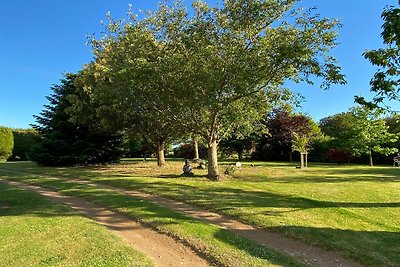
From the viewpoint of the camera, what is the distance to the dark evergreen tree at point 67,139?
24.3m

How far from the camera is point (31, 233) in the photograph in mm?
7918

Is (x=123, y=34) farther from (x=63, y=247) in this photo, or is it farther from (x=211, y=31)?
(x=63, y=247)

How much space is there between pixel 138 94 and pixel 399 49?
39.0 ft

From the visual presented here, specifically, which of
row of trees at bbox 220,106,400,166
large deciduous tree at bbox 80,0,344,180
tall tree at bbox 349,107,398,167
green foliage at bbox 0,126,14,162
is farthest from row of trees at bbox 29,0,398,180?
green foliage at bbox 0,126,14,162

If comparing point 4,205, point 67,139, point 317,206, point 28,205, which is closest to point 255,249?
point 317,206

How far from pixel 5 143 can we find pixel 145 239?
33.5 m

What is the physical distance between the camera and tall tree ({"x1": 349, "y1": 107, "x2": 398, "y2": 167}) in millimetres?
28891

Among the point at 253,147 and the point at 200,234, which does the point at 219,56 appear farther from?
the point at 253,147

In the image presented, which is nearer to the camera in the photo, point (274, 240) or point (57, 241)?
point (57, 241)

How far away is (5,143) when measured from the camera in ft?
116

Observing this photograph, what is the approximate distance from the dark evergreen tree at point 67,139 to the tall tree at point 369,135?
20137 millimetres

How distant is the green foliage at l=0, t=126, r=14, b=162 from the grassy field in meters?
23.2

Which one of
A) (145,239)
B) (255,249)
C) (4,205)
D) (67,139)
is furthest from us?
(67,139)

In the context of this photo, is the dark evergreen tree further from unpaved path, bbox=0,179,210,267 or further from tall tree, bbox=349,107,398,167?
tall tree, bbox=349,107,398,167
